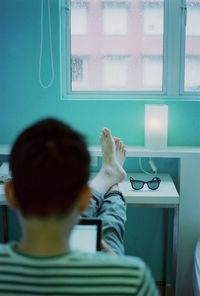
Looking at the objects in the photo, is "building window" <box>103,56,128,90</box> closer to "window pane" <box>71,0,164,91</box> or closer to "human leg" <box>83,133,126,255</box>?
"window pane" <box>71,0,164,91</box>

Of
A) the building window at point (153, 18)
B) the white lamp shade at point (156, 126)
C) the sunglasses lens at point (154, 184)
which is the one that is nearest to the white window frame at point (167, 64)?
the building window at point (153, 18)

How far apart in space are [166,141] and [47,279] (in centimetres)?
165

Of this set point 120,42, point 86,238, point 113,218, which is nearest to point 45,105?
point 120,42

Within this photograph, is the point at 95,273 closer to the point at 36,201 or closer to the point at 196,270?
the point at 36,201

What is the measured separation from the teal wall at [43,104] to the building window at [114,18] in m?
0.26

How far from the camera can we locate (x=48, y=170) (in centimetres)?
73

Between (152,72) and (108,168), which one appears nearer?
(108,168)

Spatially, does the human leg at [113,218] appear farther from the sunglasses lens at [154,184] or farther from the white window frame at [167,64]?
the white window frame at [167,64]

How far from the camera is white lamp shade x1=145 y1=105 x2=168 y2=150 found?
2.27 meters

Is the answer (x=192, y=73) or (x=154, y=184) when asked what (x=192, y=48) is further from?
(x=154, y=184)

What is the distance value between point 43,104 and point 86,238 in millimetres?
1327

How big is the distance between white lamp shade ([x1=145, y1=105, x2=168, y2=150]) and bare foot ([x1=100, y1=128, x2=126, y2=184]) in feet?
0.55

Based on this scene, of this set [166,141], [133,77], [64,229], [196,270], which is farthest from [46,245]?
[133,77]

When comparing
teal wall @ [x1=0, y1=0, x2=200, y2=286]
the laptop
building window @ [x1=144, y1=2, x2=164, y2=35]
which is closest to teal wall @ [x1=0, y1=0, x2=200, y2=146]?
teal wall @ [x1=0, y1=0, x2=200, y2=286]
